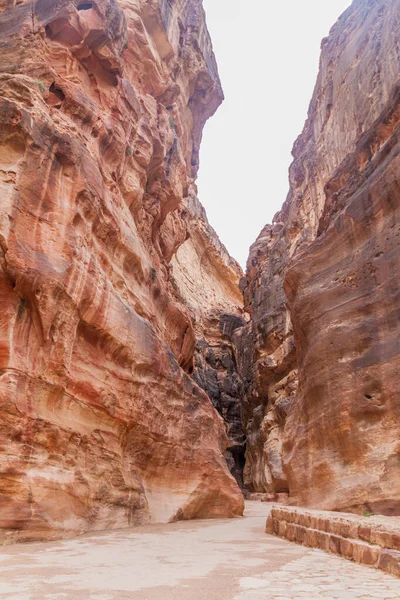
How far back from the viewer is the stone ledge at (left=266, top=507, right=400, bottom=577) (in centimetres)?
584

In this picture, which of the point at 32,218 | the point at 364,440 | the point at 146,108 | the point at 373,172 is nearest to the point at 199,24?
the point at 146,108

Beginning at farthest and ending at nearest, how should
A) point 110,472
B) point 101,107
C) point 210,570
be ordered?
point 101,107 < point 110,472 < point 210,570

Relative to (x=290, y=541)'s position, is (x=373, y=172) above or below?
above

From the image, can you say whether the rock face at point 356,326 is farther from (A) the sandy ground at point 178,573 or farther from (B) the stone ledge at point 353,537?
(A) the sandy ground at point 178,573

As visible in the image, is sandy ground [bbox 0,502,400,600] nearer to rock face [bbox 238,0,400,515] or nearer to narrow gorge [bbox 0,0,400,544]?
narrow gorge [bbox 0,0,400,544]

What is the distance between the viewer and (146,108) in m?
21.1

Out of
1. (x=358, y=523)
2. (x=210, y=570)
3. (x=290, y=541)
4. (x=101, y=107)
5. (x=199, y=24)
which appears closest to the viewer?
(x=210, y=570)

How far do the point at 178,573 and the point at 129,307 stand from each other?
9.26 meters

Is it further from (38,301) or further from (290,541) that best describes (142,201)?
(290,541)

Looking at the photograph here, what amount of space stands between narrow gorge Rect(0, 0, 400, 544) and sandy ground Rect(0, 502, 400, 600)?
2303 mm

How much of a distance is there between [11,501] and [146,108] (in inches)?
703

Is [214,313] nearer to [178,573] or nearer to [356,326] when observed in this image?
[356,326]

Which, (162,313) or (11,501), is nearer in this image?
(11,501)

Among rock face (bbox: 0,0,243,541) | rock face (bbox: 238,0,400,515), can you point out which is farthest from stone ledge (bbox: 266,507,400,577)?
rock face (bbox: 0,0,243,541)
